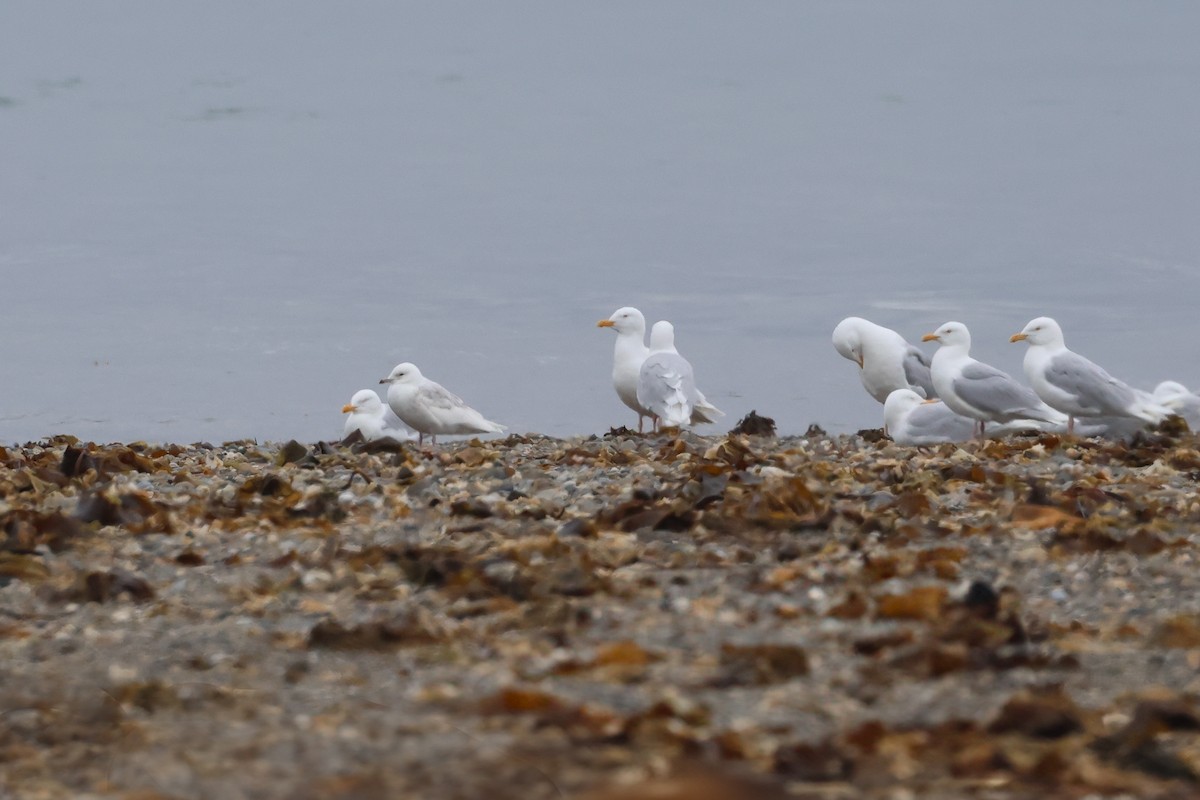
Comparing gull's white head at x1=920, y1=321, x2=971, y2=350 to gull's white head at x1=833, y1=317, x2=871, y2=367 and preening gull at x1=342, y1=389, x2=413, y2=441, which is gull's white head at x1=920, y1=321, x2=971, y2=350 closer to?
gull's white head at x1=833, y1=317, x2=871, y2=367

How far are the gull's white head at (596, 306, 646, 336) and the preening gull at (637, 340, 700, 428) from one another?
3.68 ft

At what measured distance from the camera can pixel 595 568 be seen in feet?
15.2

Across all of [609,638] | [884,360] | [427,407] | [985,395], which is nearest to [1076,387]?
[985,395]

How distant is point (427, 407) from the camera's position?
12070mm

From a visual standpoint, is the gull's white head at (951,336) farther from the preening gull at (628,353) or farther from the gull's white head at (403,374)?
the gull's white head at (403,374)

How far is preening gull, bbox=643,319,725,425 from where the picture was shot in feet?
41.1

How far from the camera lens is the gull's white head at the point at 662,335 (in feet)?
45.0

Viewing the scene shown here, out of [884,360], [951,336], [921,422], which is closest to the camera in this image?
[921,422]

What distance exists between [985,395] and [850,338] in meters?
2.42

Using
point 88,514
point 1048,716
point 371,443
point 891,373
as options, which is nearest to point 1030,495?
point 1048,716

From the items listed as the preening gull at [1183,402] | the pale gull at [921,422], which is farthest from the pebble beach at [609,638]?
the preening gull at [1183,402]

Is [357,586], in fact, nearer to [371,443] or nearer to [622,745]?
[622,745]

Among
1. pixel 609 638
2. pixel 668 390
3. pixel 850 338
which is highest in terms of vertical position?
pixel 850 338

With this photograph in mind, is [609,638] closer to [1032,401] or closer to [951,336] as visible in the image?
[1032,401]
